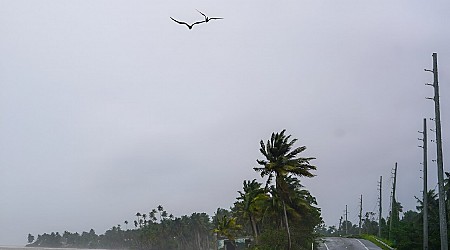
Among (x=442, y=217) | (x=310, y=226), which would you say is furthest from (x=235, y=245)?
(x=442, y=217)

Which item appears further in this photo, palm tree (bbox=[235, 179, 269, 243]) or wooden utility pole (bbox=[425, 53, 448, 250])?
palm tree (bbox=[235, 179, 269, 243])

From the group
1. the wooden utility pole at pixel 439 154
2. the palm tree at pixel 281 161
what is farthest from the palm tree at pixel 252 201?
the wooden utility pole at pixel 439 154

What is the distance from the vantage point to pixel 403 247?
66.8 metres

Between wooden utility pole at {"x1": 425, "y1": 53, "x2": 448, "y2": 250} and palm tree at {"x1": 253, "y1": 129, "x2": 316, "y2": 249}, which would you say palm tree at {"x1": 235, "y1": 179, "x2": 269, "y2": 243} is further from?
wooden utility pole at {"x1": 425, "y1": 53, "x2": 448, "y2": 250}

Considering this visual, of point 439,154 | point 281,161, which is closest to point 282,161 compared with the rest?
point 281,161

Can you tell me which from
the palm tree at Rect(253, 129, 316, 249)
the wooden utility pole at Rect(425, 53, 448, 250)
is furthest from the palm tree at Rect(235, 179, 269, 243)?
the wooden utility pole at Rect(425, 53, 448, 250)

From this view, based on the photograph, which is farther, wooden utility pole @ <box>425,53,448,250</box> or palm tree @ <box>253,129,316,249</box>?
palm tree @ <box>253,129,316,249</box>

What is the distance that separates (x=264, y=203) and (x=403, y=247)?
51.2 feet

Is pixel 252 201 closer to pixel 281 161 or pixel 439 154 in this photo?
pixel 281 161

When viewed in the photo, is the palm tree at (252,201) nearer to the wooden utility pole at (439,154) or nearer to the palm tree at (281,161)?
the palm tree at (281,161)

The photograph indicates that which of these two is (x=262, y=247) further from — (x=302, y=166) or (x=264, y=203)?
(x=302, y=166)

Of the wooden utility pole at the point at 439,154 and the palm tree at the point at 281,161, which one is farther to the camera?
the palm tree at the point at 281,161

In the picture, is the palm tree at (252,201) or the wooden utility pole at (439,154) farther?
the palm tree at (252,201)

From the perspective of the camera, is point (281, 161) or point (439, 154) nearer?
point (439, 154)
